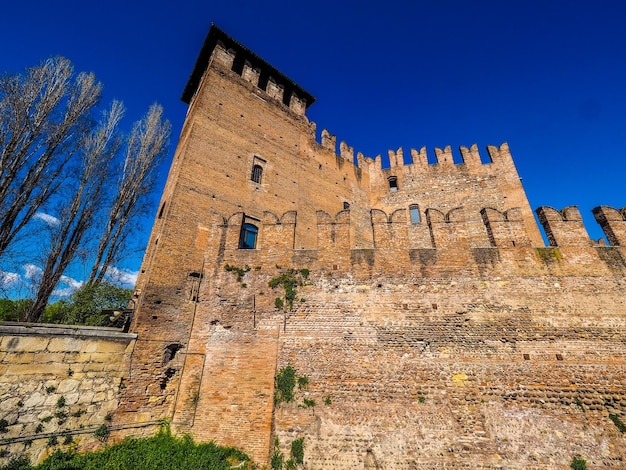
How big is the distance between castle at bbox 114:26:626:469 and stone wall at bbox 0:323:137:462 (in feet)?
1.84

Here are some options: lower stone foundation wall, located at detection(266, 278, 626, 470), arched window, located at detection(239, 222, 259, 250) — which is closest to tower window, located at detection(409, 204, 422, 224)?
arched window, located at detection(239, 222, 259, 250)

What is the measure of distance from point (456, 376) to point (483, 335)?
4.24 feet

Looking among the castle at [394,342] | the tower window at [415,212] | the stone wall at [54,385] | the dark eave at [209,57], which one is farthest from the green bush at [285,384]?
the dark eave at [209,57]

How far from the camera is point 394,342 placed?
7.64 m

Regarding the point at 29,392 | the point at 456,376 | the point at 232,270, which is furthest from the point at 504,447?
the point at 29,392

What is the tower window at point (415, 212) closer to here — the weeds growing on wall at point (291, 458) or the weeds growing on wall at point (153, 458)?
the weeds growing on wall at point (291, 458)

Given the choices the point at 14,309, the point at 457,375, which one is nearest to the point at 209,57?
the point at 14,309

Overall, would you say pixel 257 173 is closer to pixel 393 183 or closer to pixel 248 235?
pixel 248 235

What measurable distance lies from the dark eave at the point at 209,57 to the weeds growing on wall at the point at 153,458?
56.7 ft

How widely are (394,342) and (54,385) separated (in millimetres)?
8226

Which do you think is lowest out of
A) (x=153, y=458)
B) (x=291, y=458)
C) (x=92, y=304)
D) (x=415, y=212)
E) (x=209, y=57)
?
(x=153, y=458)

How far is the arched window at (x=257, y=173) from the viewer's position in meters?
14.3

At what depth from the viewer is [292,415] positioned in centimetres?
719

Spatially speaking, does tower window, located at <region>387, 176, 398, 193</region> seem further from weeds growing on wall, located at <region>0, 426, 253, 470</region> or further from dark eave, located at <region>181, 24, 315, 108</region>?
weeds growing on wall, located at <region>0, 426, 253, 470</region>
